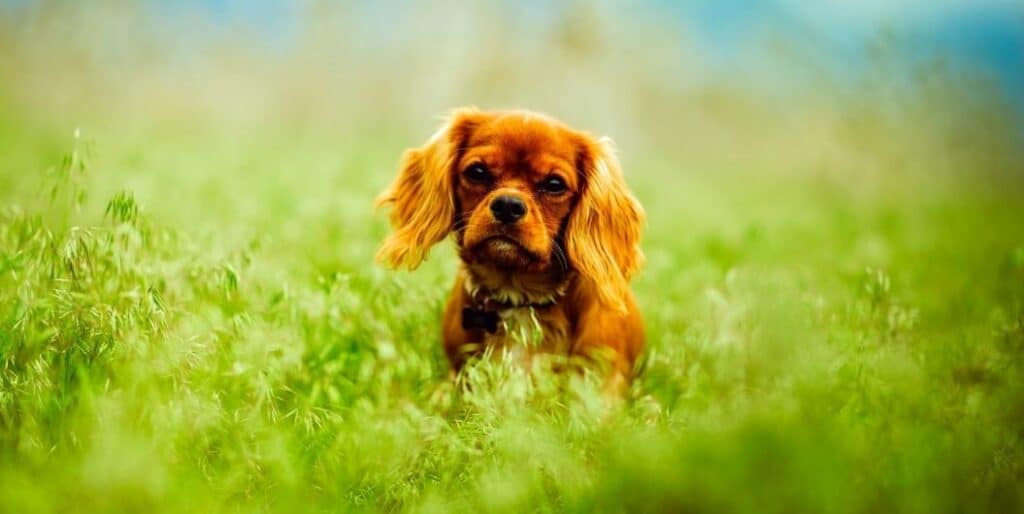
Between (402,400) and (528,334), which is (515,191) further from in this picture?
(402,400)

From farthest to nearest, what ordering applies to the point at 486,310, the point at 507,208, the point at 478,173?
the point at 486,310
the point at 478,173
the point at 507,208

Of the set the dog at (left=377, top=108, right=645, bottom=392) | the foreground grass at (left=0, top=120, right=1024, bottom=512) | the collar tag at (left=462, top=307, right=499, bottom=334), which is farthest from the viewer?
the collar tag at (left=462, top=307, right=499, bottom=334)

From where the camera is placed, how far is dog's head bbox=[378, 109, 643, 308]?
292cm

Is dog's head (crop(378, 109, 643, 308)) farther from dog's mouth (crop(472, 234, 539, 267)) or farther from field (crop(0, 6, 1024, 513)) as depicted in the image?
field (crop(0, 6, 1024, 513))

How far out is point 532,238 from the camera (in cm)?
290

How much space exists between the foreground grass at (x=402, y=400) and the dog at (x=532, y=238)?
0.24 m

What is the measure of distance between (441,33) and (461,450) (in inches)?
495

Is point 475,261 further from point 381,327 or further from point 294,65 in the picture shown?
point 294,65

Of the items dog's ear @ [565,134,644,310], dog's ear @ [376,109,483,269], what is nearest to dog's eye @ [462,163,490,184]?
dog's ear @ [376,109,483,269]

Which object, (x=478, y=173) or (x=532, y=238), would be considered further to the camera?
(x=478, y=173)

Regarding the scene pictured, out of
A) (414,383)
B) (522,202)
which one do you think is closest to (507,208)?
(522,202)

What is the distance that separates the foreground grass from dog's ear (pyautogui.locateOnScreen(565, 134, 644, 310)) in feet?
1.40

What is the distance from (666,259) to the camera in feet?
18.2

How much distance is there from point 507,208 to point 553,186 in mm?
332
